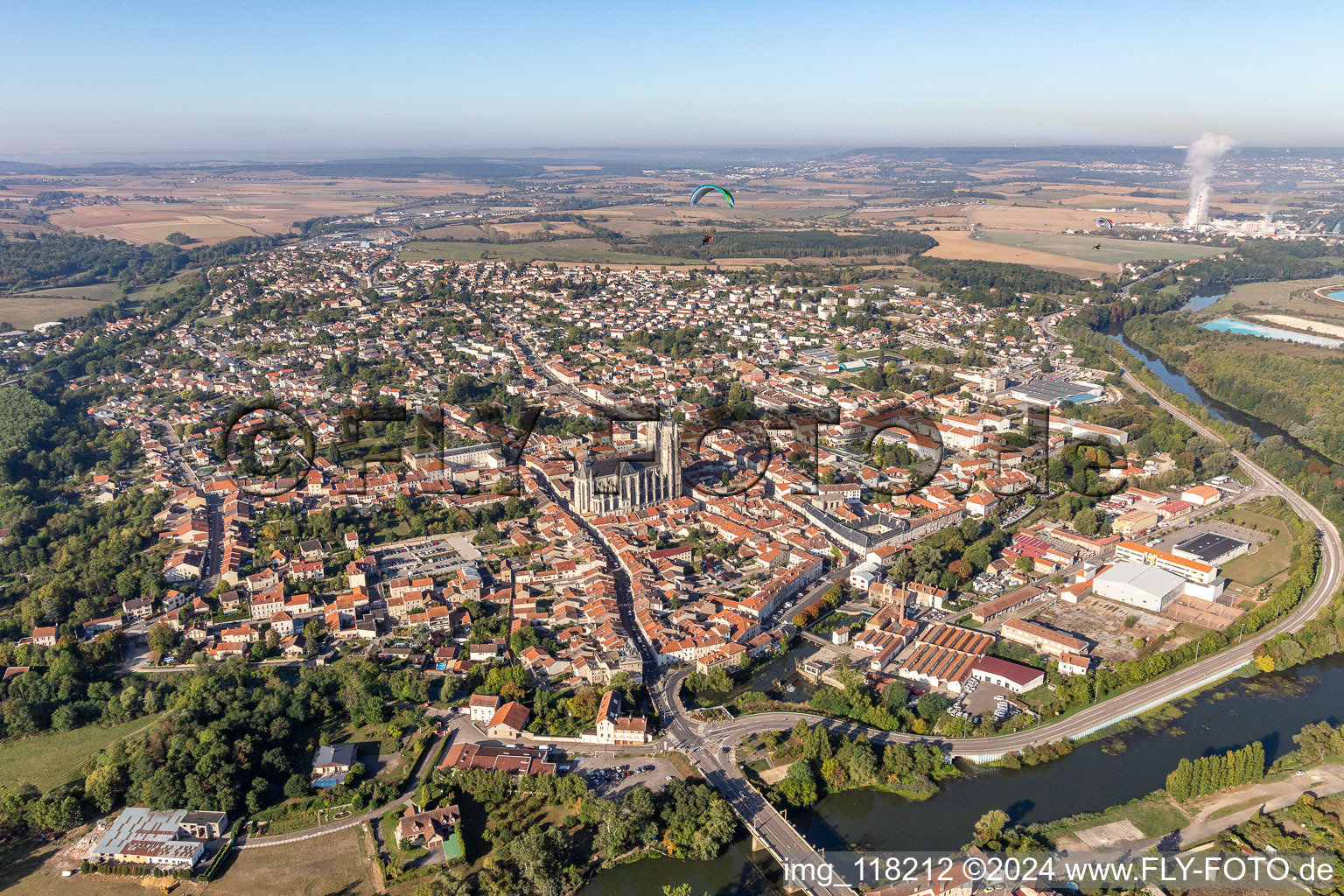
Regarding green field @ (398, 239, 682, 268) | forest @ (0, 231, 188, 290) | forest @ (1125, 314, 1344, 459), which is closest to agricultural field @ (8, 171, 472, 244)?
forest @ (0, 231, 188, 290)

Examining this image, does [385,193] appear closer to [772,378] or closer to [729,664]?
[772,378]

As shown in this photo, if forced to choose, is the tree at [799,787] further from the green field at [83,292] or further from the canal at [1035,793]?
the green field at [83,292]

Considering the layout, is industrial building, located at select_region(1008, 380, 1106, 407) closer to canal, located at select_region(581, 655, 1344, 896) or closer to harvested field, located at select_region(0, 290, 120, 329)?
canal, located at select_region(581, 655, 1344, 896)

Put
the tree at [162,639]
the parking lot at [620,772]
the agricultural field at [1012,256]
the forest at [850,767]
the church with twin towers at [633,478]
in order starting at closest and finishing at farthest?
the forest at [850,767]
the parking lot at [620,772]
the tree at [162,639]
the church with twin towers at [633,478]
the agricultural field at [1012,256]

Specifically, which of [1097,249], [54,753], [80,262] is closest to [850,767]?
[54,753]

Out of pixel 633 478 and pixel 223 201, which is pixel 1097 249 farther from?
pixel 223 201

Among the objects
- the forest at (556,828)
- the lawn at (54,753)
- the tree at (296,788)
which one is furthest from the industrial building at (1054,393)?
the lawn at (54,753)
